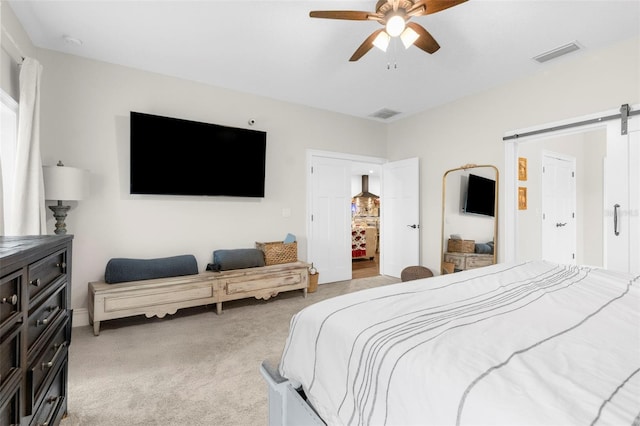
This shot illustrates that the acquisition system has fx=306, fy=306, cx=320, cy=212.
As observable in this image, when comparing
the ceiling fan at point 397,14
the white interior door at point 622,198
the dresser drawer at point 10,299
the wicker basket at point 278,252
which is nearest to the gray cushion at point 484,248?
the white interior door at point 622,198

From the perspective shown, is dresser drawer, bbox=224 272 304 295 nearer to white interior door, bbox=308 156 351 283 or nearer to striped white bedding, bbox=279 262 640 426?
white interior door, bbox=308 156 351 283

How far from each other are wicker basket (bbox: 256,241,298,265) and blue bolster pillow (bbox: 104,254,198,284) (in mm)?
843

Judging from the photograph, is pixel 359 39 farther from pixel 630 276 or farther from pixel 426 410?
pixel 426 410

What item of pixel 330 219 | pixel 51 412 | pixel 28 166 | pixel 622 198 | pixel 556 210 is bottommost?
pixel 51 412

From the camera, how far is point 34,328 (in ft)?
3.88

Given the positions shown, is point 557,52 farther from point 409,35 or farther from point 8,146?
point 8,146

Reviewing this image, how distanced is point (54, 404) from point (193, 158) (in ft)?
8.69

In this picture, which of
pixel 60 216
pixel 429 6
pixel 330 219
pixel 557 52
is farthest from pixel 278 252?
pixel 557 52

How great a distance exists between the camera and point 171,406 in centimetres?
179

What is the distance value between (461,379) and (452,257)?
387 centimetres

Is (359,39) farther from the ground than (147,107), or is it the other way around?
(359,39)

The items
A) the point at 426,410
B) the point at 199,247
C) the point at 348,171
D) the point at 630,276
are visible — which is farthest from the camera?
the point at 348,171

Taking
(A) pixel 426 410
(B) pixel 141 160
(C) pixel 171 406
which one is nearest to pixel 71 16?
(B) pixel 141 160

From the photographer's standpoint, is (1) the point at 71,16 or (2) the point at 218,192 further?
(2) the point at 218,192
